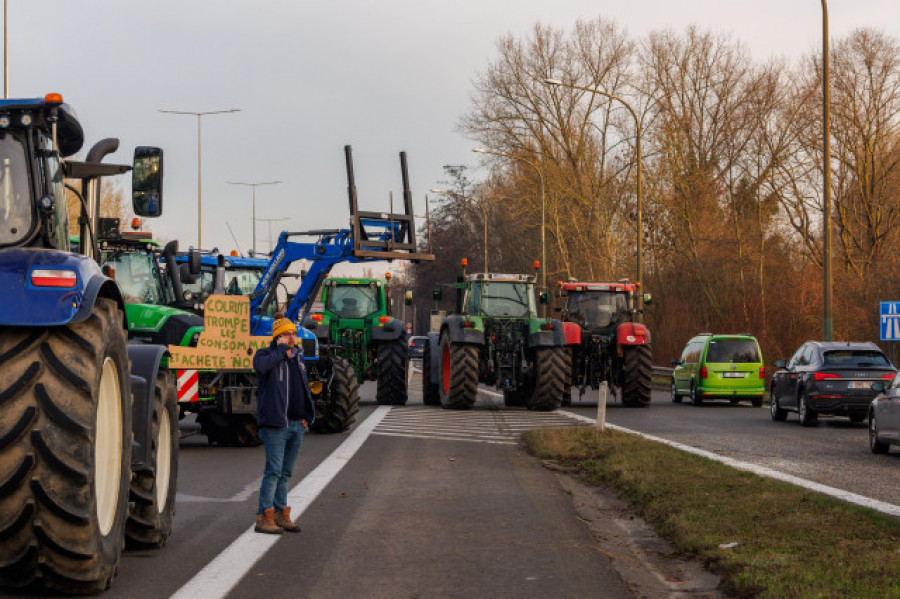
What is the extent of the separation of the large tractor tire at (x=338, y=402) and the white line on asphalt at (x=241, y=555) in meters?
5.47

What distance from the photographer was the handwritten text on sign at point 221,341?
55.8 feet

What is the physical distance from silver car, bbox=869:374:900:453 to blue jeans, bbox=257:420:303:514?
10.0 meters

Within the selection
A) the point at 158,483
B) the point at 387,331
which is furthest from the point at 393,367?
the point at 158,483

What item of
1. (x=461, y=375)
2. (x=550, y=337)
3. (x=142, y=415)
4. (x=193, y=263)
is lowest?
(x=461, y=375)

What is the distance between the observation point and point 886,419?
17719mm

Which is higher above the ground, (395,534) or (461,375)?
(461,375)

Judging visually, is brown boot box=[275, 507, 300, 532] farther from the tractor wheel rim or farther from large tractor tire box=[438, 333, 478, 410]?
large tractor tire box=[438, 333, 478, 410]

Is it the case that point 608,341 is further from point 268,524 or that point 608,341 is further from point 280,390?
point 268,524

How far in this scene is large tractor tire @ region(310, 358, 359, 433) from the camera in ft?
67.3

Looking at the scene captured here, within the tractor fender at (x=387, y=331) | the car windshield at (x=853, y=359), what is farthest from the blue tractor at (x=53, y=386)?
the tractor fender at (x=387, y=331)

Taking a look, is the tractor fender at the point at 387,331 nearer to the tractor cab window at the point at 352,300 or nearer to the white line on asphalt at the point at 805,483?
the tractor cab window at the point at 352,300

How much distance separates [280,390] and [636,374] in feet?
69.6

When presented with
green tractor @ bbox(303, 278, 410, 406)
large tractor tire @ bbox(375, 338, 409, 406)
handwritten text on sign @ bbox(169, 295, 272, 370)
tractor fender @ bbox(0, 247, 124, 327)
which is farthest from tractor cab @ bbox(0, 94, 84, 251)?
large tractor tire @ bbox(375, 338, 409, 406)

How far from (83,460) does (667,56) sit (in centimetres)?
4904
